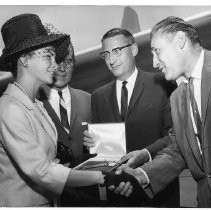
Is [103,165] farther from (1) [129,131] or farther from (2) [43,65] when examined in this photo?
(2) [43,65]

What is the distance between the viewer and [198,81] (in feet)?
6.31

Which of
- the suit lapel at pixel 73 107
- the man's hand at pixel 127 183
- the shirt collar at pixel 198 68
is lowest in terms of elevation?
the man's hand at pixel 127 183

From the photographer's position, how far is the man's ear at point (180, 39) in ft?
6.55

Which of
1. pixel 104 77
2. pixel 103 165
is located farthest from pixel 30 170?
pixel 104 77

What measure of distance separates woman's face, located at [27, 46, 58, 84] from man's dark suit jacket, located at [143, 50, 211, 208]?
88 cm

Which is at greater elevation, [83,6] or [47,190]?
[83,6]

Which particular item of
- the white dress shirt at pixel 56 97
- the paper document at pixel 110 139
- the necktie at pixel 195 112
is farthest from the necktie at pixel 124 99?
the necktie at pixel 195 112

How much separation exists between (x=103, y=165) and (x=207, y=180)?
679 millimetres

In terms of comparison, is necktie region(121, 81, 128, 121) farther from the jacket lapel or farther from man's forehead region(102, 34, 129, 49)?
the jacket lapel

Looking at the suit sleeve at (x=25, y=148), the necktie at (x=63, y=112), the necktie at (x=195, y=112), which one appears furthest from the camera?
the necktie at (x=63, y=112)

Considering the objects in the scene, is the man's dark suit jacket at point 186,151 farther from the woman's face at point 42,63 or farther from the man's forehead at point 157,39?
the woman's face at point 42,63

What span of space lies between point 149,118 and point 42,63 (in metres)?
0.91

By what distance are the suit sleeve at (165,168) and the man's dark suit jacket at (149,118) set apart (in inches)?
3.3

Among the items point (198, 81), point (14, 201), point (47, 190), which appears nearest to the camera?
point (14, 201)
